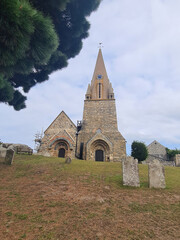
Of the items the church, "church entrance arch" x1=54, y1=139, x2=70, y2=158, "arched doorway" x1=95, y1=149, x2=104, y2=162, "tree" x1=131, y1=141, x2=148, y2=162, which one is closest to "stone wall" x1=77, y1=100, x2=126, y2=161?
the church

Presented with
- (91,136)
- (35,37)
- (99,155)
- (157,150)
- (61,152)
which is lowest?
(99,155)

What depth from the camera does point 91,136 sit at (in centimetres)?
1925

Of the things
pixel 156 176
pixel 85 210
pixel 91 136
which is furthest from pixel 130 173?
pixel 91 136

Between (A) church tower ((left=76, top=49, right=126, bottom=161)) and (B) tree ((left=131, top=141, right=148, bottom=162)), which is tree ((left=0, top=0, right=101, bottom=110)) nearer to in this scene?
(A) church tower ((left=76, top=49, right=126, bottom=161))

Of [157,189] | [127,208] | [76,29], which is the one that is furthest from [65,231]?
[76,29]

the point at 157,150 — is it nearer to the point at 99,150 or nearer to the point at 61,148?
the point at 99,150

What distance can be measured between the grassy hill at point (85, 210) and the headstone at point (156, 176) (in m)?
0.32

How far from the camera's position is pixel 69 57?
1418cm

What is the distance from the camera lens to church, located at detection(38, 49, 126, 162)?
59.4 ft

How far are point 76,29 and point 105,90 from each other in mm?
12370

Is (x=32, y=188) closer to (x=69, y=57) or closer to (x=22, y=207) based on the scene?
(x=22, y=207)

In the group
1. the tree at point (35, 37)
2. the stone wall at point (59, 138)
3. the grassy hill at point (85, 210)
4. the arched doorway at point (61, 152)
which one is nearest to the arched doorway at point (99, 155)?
the stone wall at point (59, 138)

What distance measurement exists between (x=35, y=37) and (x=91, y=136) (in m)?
14.5

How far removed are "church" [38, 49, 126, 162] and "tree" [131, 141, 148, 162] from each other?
256 cm
